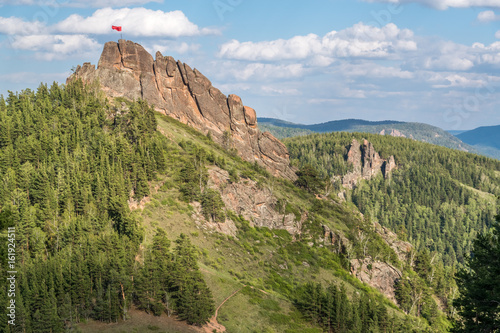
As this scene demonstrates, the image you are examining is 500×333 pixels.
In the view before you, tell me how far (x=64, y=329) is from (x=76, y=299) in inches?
190

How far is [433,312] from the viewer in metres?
117

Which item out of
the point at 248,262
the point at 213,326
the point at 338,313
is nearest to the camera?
the point at 213,326

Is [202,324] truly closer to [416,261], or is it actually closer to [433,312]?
[433,312]

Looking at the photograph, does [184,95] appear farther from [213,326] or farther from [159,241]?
[213,326]

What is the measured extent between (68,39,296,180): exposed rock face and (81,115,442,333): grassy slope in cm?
1898

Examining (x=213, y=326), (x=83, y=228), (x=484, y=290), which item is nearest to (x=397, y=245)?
(x=213, y=326)

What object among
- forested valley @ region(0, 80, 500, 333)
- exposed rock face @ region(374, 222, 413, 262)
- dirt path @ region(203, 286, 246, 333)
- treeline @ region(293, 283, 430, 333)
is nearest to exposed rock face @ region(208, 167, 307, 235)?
forested valley @ region(0, 80, 500, 333)

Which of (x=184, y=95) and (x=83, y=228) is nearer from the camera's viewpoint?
(x=83, y=228)

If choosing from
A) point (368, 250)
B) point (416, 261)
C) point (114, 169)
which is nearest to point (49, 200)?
point (114, 169)

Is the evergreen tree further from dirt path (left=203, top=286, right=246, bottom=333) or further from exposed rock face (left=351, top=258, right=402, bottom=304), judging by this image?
exposed rock face (left=351, top=258, right=402, bottom=304)

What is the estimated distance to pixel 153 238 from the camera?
79.3 meters

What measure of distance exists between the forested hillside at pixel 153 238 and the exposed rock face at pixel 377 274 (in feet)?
8.05

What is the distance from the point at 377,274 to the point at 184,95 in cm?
8866

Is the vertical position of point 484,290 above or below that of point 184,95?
below
